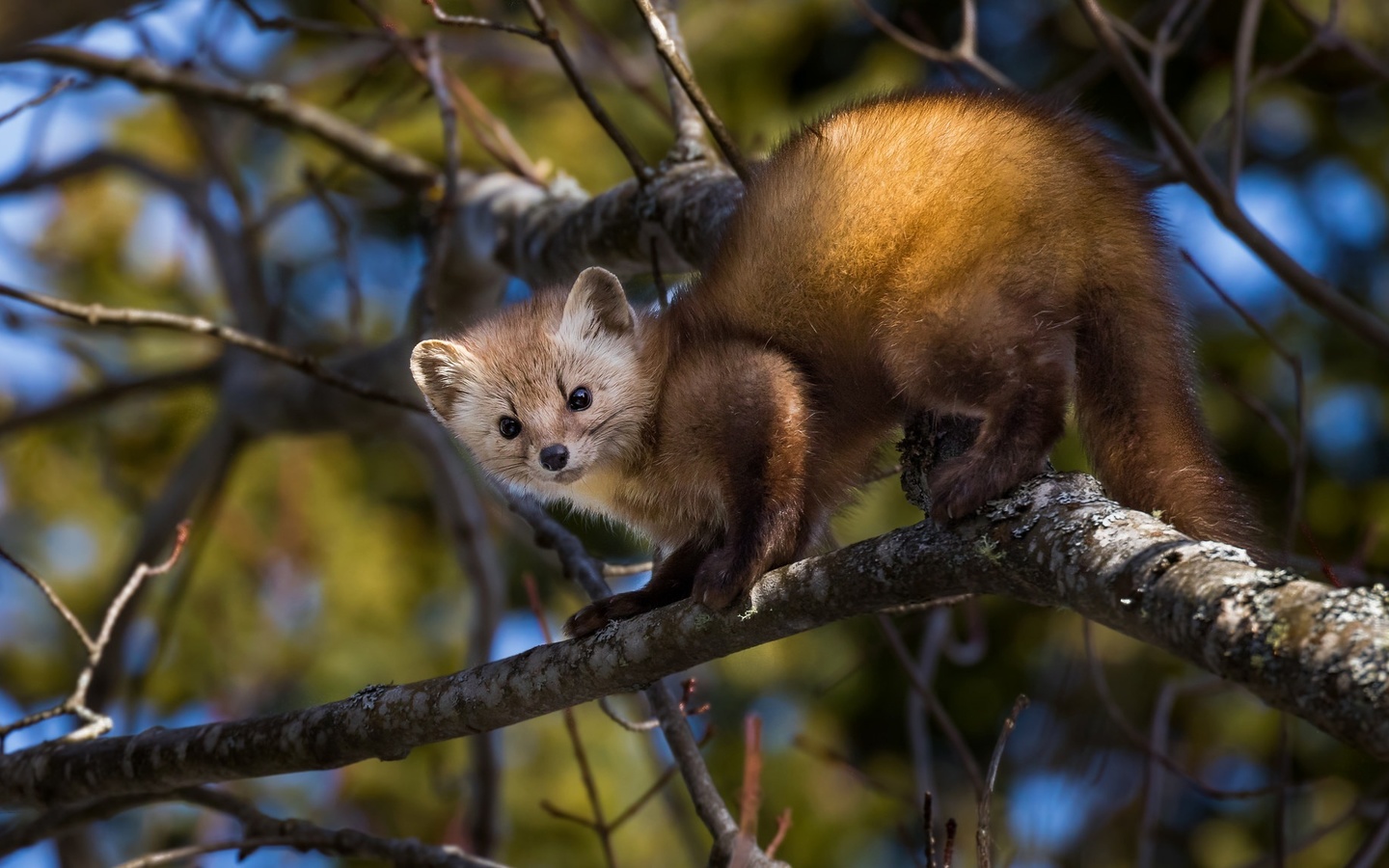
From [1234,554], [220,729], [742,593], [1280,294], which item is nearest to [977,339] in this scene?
[742,593]

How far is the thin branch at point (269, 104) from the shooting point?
5988mm

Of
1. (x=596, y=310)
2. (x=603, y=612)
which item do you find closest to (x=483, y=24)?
(x=596, y=310)

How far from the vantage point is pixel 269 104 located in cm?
624

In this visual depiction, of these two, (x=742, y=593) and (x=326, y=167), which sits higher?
(x=326, y=167)

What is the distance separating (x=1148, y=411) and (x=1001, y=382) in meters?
0.37

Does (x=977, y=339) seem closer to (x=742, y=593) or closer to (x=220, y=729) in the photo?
(x=742, y=593)

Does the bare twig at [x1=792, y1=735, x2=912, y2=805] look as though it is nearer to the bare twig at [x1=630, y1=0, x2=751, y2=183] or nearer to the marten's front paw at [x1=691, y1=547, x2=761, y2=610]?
the marten's front paw at [x1=691, y1=547, x2=761, y2=610]

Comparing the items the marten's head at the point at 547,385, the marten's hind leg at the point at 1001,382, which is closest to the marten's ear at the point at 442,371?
the marten's head at the point at 547,385

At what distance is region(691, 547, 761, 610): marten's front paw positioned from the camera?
306 centimetres

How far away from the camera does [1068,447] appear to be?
25.7 feet

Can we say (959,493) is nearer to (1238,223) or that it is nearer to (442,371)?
(1238,223)

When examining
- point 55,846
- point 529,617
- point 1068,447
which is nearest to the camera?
point 55,846

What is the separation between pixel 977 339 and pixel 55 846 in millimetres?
4638

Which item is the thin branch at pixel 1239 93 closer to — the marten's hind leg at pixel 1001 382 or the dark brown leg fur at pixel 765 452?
the marten's hind leg at pixel 1001 382
